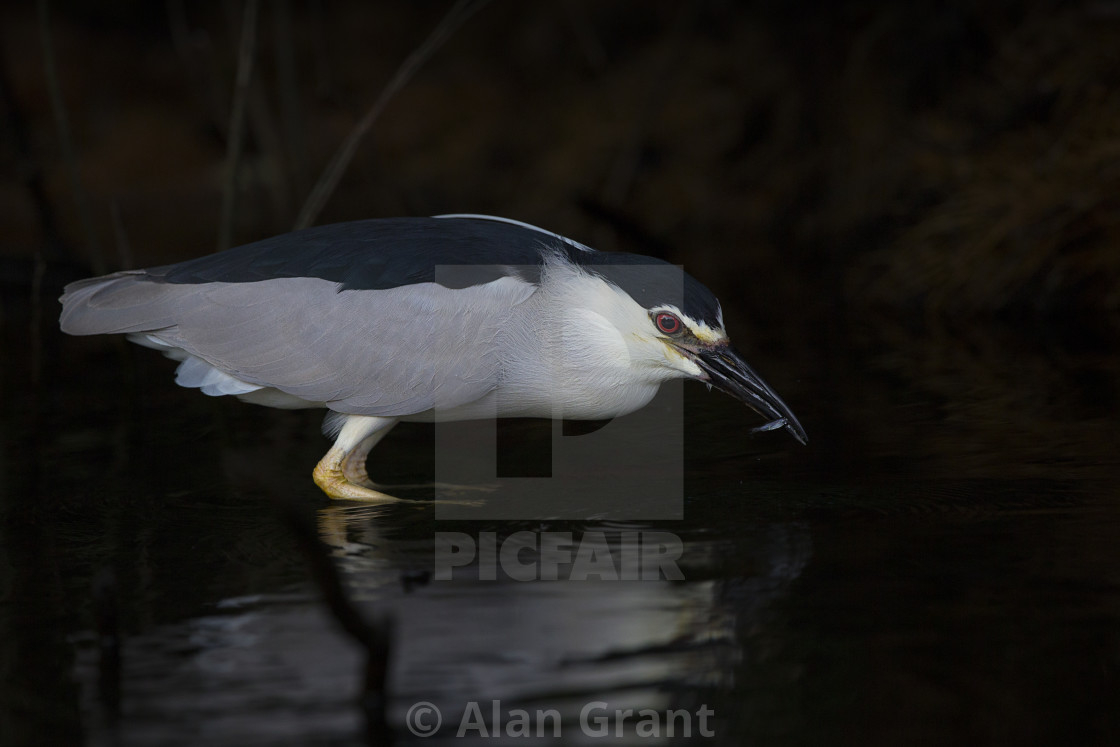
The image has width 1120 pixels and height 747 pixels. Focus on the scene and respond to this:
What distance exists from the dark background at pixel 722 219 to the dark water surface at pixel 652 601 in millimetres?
19

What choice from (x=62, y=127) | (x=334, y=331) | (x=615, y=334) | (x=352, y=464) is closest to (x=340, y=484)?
(x=352, y=464)

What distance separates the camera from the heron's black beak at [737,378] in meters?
3.80

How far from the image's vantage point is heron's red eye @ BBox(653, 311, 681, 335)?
3799mm

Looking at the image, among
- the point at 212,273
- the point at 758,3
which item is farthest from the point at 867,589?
the point at 758,3

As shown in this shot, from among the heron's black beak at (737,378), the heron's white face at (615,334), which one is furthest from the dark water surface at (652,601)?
the heron's white face at (615,334)

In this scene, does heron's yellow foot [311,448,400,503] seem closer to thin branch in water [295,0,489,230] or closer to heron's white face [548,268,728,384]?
heron's white face [548,268,728,384]

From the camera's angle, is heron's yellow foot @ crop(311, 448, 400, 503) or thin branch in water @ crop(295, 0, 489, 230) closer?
heron's yellow foot @ crop(311, 448, 400, 503)

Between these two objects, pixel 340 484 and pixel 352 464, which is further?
pixel 352 464

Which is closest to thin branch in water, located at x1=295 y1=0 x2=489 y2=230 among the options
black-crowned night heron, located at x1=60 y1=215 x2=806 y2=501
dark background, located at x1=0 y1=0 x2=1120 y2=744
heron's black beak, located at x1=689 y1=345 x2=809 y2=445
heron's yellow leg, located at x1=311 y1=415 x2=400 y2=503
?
dark background, located at x1=0 y1=0 x2=1120 y2=744

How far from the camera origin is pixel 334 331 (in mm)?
4039

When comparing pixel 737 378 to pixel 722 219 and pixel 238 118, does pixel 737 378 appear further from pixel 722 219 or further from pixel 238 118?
pixel 722 219

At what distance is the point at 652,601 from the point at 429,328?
1431 millimetres

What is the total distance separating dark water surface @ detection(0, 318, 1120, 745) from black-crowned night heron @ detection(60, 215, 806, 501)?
32 cm

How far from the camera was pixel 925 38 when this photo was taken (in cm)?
845
